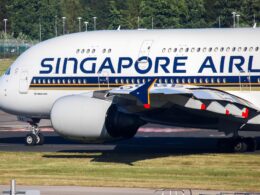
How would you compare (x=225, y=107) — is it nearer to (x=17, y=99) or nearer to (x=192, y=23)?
(x=17, y=99)

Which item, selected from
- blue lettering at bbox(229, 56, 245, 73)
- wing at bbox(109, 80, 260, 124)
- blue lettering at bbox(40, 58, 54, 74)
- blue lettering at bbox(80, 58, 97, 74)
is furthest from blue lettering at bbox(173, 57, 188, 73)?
blue lettering at bbox(40, 58, 54, 74)

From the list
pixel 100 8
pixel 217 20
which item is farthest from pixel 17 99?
pixel 100 8

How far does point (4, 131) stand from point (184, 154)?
13.9 m

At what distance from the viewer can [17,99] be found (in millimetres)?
40688

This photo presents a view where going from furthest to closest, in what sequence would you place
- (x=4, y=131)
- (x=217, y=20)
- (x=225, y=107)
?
1. (x=217, y=20)
2. (x=4, y=131)
3. (x=225, y=107)

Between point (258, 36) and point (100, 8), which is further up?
point (258, 36)

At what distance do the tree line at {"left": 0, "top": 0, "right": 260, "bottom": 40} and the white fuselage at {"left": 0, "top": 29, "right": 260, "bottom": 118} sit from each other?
7790cm

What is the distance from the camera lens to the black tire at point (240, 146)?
3831 centimetres

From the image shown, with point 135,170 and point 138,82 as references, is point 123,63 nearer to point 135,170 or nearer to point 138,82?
point 138,82

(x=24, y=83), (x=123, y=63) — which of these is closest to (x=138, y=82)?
(x=123, y=63)

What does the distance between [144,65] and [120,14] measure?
356 ft

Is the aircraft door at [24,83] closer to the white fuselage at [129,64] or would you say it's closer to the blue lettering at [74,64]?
the white fuselage at [129,64]

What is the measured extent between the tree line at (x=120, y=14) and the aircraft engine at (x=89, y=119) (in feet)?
269

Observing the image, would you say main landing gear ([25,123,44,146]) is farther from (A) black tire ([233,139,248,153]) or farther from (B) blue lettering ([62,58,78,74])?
(A) black tire ([233,139,248,153])
